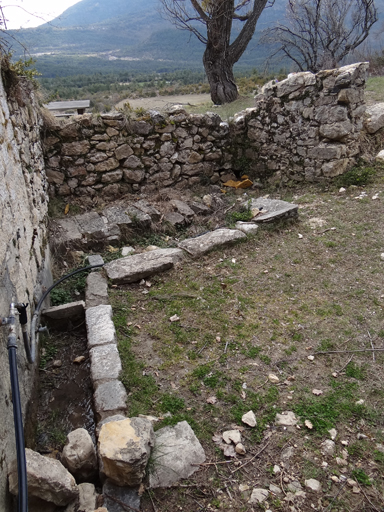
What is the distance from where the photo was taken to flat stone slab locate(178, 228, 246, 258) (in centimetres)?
477

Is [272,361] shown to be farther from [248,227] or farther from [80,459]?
[248,227]

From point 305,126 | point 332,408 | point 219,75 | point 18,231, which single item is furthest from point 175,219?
point 219,75

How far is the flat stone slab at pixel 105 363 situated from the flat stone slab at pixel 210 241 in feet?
6.14

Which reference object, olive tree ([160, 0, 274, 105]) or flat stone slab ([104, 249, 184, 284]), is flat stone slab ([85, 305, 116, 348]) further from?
olive tree ([160, 0, 274, 105])

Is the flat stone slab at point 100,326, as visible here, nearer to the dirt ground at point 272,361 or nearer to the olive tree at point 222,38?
the dirt ground at point 272,361

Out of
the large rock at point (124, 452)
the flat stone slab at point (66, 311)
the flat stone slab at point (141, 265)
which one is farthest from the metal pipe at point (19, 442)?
the flat stone slab at point (141, 265)

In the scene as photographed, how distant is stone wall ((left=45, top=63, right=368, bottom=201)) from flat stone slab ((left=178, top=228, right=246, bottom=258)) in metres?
2.06

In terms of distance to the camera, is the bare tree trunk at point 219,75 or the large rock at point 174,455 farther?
the bare tree trunk at point 219,75

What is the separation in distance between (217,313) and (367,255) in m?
2.07

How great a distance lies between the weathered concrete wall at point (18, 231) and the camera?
6.76 ft

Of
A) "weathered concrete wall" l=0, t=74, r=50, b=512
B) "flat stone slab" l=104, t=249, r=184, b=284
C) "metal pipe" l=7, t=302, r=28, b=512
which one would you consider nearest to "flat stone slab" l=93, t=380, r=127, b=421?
"weathered concrete wall" l=0, t=74, r=50, b=512

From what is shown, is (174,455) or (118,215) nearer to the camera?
(174,455)

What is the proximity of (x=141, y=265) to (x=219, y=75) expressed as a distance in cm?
1107

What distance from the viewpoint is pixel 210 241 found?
4879mm
